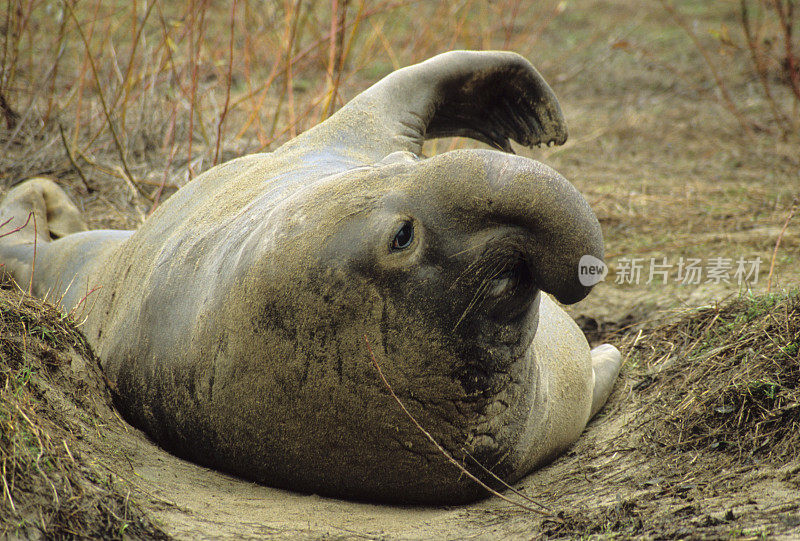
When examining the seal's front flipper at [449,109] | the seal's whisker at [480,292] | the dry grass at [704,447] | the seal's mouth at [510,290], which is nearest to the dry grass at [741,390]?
the dry grass at [704,447]

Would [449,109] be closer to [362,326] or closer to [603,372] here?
[603,372]

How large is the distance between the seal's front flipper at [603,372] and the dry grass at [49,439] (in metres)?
1.65

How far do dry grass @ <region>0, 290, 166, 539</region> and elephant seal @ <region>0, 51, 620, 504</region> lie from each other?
20 centimetres

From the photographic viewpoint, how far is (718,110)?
8094mm

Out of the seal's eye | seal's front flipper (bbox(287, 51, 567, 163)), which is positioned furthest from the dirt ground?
seal's front flipper (bbox(287, 51, 567, 163))

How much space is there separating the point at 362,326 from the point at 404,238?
23cm

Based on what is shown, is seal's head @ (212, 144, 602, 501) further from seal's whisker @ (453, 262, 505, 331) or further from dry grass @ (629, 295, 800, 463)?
dry grass @ (629, 295, 800, 463)

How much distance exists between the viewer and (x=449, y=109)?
12.0 ft

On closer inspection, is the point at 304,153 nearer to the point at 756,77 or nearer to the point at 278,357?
the point at 278,357

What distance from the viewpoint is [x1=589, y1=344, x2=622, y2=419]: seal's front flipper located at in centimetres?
309

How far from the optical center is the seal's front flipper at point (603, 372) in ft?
10.2

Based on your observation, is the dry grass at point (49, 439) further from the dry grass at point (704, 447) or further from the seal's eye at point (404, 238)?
the dry grass at point (704, 447)

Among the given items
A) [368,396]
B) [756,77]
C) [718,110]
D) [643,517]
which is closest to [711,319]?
[643,517]

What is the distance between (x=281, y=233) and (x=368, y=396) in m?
0.43
